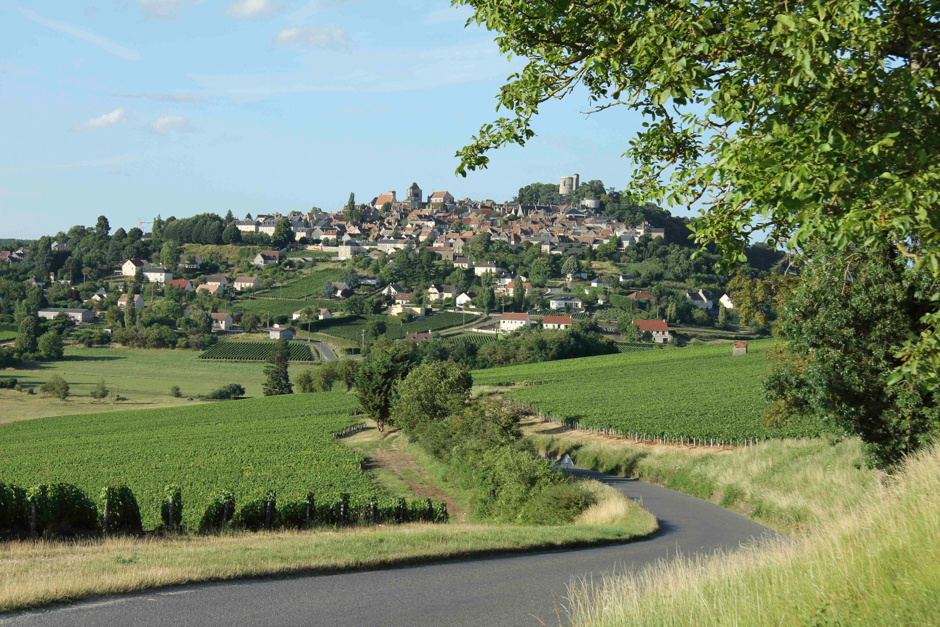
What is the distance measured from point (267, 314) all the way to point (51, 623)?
115178 millimetres

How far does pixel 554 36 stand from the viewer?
19.9 ft

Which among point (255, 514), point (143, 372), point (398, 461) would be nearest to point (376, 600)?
point (255, 514)

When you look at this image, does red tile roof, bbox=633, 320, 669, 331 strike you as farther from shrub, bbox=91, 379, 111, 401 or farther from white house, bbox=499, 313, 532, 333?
shrub, bbox=91, 379, 111, 401

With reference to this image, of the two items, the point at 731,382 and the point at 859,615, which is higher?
the point at 859,615

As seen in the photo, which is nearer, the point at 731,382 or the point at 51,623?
the point at 51,623

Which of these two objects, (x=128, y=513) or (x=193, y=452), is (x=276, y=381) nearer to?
(x=193, y=452)

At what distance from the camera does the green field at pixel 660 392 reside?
3628cm

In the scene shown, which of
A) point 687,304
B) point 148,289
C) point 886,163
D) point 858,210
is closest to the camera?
point 858,210

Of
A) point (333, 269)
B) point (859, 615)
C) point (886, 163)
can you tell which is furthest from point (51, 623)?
point (333, 269)

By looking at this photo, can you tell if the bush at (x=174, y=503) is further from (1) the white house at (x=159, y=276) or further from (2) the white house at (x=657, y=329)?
(1) the white house at (x=159, y=276)

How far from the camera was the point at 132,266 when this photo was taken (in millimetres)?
156000

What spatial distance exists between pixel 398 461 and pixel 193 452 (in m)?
11.5

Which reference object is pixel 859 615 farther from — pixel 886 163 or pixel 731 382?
pixel 731 382

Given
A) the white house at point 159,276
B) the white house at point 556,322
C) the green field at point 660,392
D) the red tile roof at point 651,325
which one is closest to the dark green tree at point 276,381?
the green field at point 660,392
